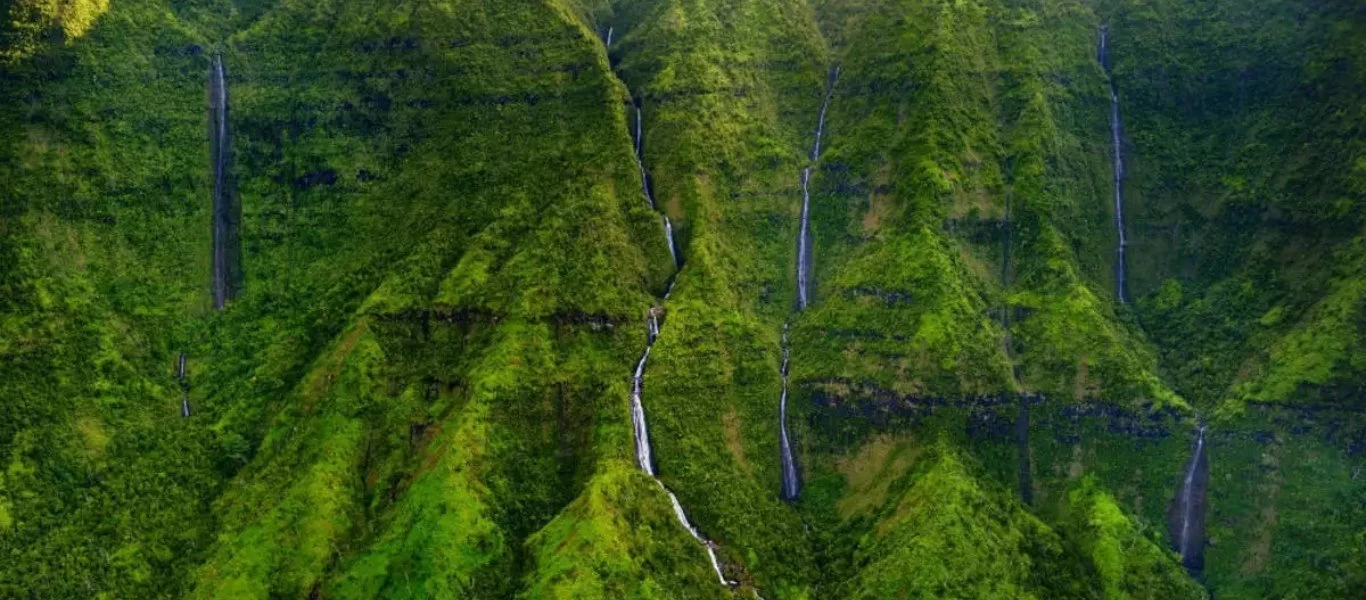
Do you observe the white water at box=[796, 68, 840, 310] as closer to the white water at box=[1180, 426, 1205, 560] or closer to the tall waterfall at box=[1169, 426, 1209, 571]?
the white water at box=[1180, 426, 1205, 560]

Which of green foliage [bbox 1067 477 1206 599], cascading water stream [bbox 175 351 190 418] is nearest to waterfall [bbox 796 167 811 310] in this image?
green foliage [bbox 1067 477 1206 599]

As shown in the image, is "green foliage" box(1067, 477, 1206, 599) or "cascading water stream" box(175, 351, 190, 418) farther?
"cascading water stream" box(175, 351, 190, 418)

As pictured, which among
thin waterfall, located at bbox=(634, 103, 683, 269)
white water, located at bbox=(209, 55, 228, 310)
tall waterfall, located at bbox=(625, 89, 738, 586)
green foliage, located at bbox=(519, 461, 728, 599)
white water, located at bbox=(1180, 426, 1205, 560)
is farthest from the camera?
white water, located at bbox=(209, 55, 228, 310)

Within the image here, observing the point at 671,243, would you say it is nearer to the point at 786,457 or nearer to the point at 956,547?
the point at 786,457

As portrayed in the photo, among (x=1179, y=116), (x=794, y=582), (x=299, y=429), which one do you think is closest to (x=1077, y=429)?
(x=794, y=582)

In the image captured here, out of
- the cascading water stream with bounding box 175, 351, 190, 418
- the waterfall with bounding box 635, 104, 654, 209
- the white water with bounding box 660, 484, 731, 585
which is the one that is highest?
the waterfall with bounding box 635, 104, 654, 209

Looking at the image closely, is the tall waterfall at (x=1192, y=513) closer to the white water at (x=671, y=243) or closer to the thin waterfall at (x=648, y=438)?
the thin waterfall at (x=648, y=438)

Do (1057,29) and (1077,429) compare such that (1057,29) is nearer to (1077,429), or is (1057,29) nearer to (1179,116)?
(1179,116)

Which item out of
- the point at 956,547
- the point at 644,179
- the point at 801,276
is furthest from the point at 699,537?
the point at 644,179

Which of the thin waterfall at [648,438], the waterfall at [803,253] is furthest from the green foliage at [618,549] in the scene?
the waterfall at [803,253]
